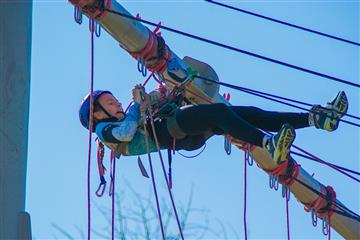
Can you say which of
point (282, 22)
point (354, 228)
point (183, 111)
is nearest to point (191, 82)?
point (183, 111)

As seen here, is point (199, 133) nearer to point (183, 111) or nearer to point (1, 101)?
point (183, 111)

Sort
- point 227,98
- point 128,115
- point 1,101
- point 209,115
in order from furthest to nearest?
point 227,98 < point 128,115 < point 209,115 < point 1,101

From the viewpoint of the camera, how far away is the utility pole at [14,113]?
420 cm

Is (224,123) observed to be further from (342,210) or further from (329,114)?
(342,210)

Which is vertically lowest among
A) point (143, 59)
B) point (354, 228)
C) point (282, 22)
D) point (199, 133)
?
point (354, 228)

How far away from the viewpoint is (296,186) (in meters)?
6.65

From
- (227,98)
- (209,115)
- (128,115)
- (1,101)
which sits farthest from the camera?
(227,98)

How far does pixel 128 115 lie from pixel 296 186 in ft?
4.51

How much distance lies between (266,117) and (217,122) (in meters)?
0.40

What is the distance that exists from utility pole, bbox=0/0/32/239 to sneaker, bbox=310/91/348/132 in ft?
6.04

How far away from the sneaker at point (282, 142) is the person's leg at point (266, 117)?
0.46 meters

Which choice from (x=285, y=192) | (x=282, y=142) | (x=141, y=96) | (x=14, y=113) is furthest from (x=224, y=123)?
(x=14, y=113)

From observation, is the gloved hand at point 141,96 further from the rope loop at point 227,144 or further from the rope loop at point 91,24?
the rope loop at point 227,144

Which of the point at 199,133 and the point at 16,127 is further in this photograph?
the point at 199,133
